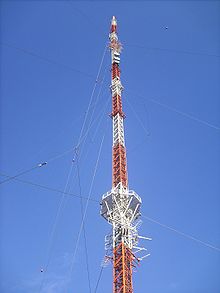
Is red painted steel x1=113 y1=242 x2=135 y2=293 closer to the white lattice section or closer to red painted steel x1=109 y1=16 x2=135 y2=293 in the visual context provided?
red painted steel x1=109 y1=16 x2=135 y2=293

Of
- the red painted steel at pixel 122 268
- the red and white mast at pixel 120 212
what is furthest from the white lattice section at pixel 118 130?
the red painted steel at pixel 122 268

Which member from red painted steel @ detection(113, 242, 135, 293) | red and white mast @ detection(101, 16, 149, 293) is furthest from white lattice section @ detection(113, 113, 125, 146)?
red painted steel @ detection(113, 242, 135, 293)

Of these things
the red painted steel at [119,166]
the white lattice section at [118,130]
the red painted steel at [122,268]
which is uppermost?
the white lattice section at [118,130]

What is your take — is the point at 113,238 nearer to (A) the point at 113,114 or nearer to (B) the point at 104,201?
(B) the point at 104,201

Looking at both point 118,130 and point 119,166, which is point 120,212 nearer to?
point 119,166

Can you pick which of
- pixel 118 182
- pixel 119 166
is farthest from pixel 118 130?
pixel 118 182

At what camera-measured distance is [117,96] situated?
6506 centimetres

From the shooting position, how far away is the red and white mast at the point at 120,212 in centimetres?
5030

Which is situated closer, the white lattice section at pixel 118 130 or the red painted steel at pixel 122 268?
the red painted steel at pixel 122 268

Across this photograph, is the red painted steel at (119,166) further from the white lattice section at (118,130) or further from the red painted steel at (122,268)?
the red painted steel at (122,268)

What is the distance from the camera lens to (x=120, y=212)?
5466 cm

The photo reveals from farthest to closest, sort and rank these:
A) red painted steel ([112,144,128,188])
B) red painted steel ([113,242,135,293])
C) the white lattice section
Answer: the white lattice section → red painted steel ([112,144,128,188]) → red painted steel ([113,242,135,293])

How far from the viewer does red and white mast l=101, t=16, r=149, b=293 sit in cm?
5030

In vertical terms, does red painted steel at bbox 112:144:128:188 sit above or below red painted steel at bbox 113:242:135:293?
above
